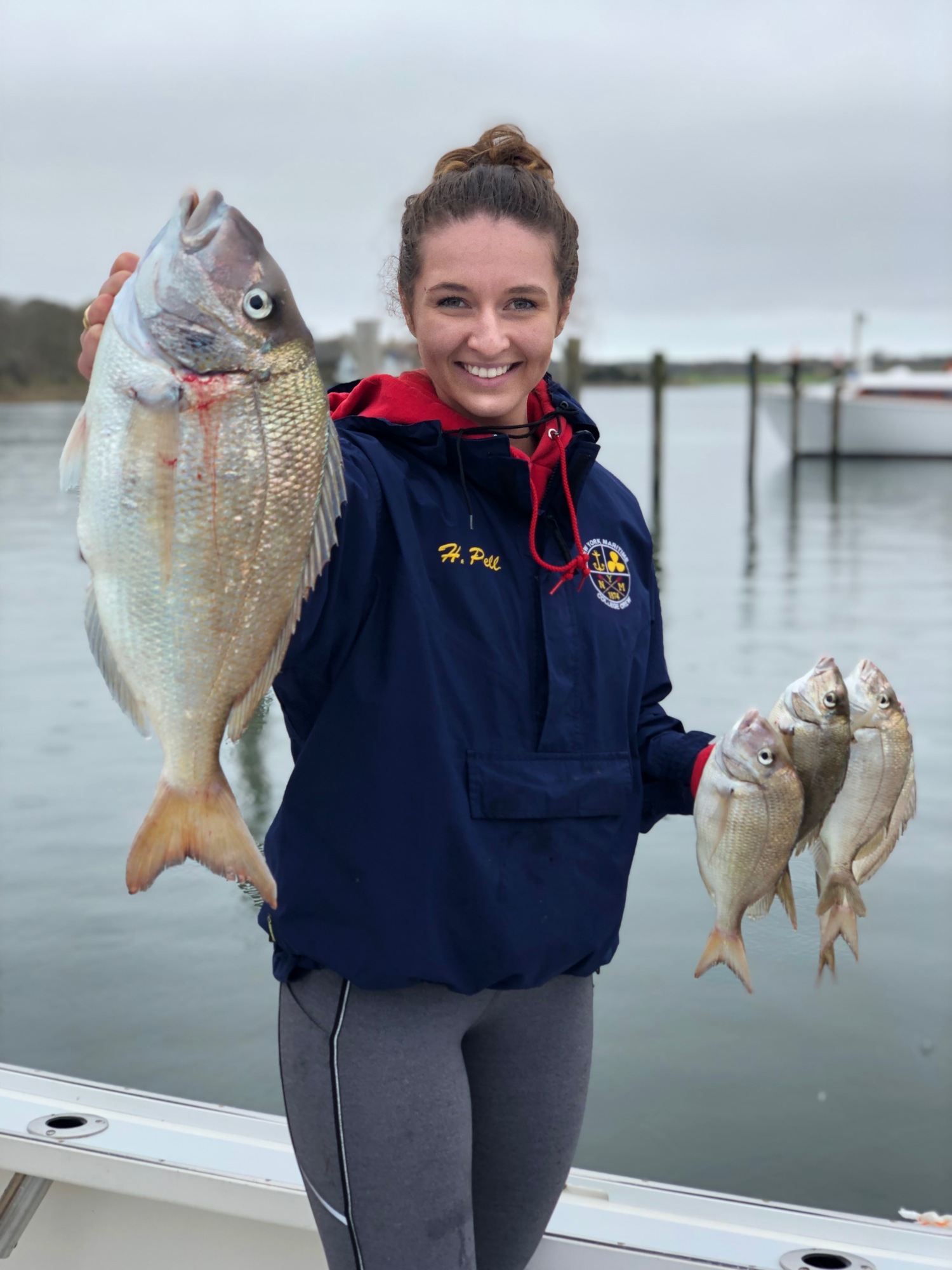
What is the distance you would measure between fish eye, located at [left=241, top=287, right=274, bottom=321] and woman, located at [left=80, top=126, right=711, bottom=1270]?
0.33m

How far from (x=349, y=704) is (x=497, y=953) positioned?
0.40 metres

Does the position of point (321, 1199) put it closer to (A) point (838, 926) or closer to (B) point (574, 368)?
(A) point (838, 926)

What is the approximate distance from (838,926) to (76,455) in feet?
4.38

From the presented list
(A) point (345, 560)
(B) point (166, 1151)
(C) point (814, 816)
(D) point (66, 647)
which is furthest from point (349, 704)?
(D) point (66, 647)

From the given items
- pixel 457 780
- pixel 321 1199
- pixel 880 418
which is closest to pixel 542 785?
pixel 457 780

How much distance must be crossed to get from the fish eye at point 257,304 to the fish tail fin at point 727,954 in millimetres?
1188

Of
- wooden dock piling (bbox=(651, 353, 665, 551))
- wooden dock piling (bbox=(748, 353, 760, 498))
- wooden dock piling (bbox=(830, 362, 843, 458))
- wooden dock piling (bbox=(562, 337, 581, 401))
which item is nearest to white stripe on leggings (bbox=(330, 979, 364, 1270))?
wooden dock piling (bbox=(562, 337, 581, 401))

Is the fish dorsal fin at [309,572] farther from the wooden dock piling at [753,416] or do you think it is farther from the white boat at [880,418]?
the white boat at [880,418]

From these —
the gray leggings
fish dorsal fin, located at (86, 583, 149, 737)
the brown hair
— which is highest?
the brown hair

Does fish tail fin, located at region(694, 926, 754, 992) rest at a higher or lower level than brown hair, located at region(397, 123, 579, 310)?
lower

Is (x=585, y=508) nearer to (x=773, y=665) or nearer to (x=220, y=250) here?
(x=220, y=250)

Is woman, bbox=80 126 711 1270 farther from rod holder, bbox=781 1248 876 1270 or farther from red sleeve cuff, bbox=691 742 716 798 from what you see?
rod holder, bbox=781 1248 876 1270

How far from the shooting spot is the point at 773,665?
10.7 metres

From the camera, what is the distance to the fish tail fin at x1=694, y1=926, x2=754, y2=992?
1.98 meters
